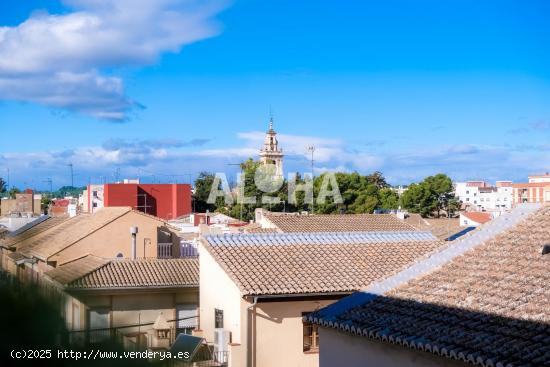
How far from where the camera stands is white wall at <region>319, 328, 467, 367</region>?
7.91 meters

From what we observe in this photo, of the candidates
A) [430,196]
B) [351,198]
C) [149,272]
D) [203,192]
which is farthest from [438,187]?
[149,272]

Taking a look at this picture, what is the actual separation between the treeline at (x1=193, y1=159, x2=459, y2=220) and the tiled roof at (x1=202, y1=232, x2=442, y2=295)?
163ft

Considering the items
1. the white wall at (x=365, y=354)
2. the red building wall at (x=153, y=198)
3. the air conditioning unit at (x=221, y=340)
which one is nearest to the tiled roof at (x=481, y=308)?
the white wall at (x=365, y=354)

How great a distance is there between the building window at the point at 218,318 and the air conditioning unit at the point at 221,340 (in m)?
0.73

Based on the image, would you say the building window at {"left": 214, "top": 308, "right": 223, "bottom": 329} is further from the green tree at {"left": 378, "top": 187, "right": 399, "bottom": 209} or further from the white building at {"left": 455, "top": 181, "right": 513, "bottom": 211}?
the white building at {"left": 455, "top": 181, "right": 513, "bottom": 211}

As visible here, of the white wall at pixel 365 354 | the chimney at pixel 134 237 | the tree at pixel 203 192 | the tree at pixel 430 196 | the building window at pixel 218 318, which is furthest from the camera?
the tree at pixel 203 192

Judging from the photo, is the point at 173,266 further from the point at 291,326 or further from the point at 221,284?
the point at 291,326

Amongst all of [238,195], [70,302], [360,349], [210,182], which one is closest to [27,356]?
[70,302]

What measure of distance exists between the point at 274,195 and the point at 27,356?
238ft

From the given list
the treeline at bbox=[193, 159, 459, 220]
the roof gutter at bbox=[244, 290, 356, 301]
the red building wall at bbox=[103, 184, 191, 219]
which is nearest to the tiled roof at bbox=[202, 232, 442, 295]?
the roof gutter at bbox=[244, 290, 356, 301]

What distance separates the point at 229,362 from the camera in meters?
13.4

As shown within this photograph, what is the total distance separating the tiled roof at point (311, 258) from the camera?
1409 centimetres

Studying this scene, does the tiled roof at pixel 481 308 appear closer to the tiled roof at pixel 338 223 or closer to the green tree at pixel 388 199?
the tiled roof at pixel 338 223

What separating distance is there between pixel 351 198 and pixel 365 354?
61.7 meters
